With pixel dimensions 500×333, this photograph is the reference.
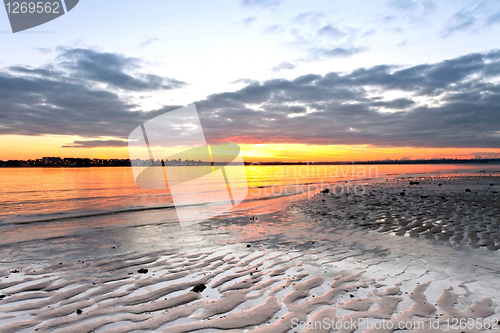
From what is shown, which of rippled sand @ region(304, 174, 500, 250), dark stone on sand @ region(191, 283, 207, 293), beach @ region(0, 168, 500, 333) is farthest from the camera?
rippled sand @ region(304, 174, 500, 250)

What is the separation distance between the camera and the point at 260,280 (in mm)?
5238

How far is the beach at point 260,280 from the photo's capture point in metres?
3.74

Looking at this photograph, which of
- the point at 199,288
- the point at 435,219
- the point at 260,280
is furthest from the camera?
the point at 435,219

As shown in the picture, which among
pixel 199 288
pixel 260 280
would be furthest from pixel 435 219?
pixel 199 288

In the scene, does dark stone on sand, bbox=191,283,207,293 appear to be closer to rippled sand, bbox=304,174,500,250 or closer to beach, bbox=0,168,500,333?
beach, bbox=0,168,500,333

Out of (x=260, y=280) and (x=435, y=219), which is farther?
(x=435, y=219)

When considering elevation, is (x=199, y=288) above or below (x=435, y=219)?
above

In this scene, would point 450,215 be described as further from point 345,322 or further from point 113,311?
point 113,311

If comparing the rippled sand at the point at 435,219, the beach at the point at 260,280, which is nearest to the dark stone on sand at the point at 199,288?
the beach at the point at 260,280

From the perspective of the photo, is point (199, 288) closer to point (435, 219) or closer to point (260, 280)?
point (260, 280)

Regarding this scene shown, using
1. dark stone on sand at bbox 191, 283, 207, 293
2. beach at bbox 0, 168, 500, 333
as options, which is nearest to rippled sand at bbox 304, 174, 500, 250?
beach at bbox 0, 168, 500, 333

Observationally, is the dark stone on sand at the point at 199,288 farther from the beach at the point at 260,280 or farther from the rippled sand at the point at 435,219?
the rippled sand at the point at 435,219

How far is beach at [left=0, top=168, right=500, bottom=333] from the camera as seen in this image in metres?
3.74

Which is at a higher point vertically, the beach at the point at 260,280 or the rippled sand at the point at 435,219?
the beach at the point at 260,280
